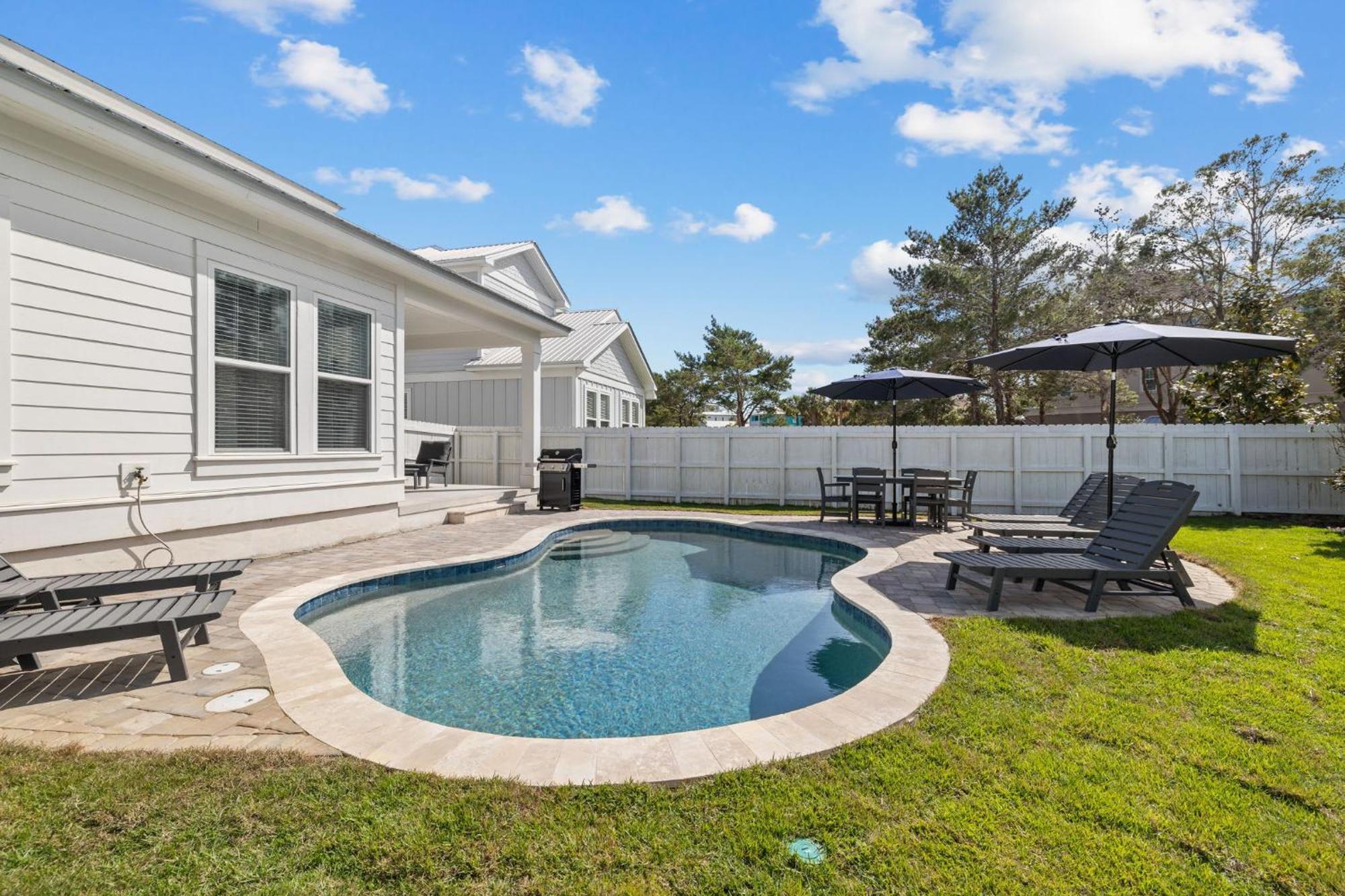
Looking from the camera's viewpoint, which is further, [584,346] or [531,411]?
[584,346]

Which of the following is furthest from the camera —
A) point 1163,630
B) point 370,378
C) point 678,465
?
point 678,465

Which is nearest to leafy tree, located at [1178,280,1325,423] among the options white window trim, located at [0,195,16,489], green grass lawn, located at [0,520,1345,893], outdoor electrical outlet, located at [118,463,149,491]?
green grass lawn, located at [0,520,1345,893]

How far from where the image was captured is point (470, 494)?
11305 millimetres

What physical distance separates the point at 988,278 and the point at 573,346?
1488 centimetres

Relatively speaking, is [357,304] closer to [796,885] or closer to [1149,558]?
[796,885]

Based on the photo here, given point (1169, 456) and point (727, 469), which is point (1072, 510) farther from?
point (727, 469)

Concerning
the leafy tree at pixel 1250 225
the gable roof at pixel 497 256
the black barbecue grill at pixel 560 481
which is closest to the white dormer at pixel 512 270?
the gable roof at pixel 497 256

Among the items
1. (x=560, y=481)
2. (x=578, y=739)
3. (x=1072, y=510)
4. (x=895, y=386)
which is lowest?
(x=578, y=739)

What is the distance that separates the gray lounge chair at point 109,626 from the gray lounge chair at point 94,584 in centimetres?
38

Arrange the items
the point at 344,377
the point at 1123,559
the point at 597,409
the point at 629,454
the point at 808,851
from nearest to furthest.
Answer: the point at 808,851 < the point at 1123,559 < the point at 344,377 < the point at 629,454 < the point at 597,409

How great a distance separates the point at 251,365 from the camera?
6.74 m

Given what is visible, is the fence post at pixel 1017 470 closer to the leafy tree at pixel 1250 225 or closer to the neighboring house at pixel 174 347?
the leafy tree at pixel 1250 225

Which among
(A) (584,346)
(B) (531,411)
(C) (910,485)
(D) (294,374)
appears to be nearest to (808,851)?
(D) (294,374)

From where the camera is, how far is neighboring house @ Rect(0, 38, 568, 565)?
4867 mm
